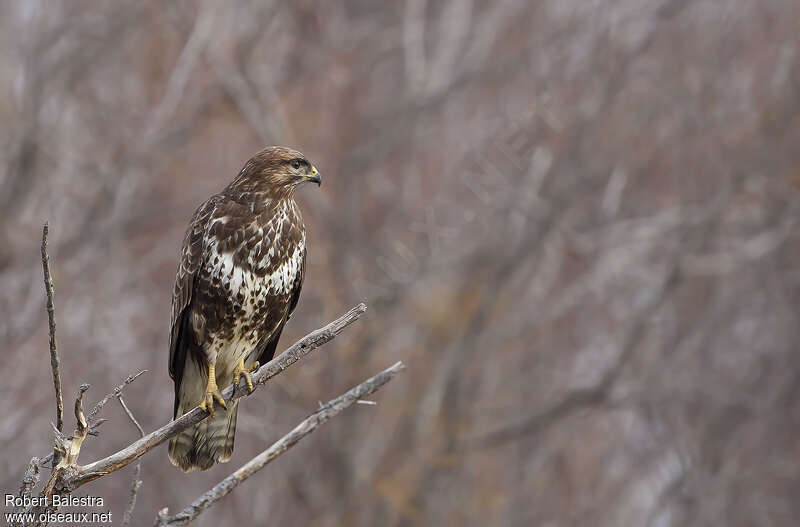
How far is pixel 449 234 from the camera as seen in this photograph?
9.85 meters

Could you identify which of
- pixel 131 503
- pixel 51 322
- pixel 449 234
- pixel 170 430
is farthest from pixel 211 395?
pixel 449 234

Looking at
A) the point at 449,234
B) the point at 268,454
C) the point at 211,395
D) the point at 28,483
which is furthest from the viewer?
the point at 449,234

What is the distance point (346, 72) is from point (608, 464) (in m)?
6.50

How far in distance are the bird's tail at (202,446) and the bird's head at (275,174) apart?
1.02m

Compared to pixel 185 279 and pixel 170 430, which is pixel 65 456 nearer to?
pixel 170 430

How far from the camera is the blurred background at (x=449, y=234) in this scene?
11.2 m

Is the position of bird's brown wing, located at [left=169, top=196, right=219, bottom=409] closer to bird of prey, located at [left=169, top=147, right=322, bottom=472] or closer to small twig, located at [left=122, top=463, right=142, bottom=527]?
bird of prey, located at [left=169, top=147, right=322, bottom=472]

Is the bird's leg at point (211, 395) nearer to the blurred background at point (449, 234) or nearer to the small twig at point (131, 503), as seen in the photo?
the small twig at point (131, 503)

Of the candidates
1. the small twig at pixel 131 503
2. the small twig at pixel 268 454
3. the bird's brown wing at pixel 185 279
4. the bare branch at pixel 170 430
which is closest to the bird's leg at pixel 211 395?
the bird's brown wing at pixel 185 279

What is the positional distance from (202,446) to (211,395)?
28cm

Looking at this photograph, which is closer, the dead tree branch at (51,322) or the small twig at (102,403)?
the dead tree branch at (51,322)

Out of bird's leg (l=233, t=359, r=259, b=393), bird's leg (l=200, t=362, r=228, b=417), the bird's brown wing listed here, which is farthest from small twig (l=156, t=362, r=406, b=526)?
the bird's brown wing

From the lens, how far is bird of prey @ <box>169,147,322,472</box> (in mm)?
5230

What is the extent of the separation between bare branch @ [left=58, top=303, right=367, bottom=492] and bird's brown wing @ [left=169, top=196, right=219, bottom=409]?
0.85 m
